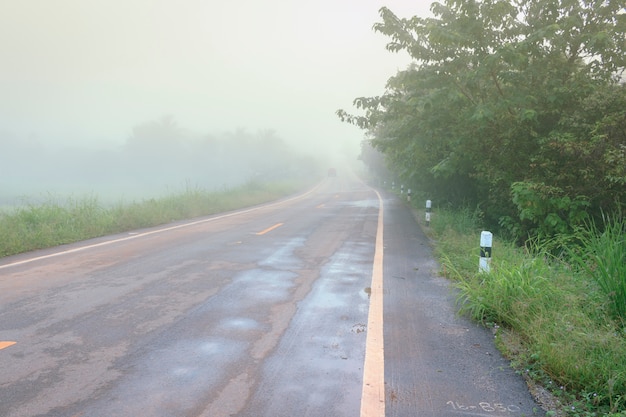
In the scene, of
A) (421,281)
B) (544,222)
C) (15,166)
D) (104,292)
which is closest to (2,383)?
(104,292)

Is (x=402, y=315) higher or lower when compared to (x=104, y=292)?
lower

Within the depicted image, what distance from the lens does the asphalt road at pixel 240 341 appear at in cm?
→ 293

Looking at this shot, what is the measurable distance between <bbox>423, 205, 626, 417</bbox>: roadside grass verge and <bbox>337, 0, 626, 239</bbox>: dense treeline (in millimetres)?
2654

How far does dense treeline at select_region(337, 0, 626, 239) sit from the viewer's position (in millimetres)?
8039

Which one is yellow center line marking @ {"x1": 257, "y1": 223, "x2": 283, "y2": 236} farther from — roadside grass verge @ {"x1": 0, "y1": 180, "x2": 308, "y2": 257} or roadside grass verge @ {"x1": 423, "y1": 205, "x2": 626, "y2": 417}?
roadside grass verge @ {"x1": 423, "y1": 205, "x2": 626, "y2": 417}

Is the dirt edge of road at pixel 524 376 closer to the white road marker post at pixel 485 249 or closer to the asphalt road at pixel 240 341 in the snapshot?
the asphalt road at pixel 240 341

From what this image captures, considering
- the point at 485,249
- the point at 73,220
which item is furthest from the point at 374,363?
the point at 73,220

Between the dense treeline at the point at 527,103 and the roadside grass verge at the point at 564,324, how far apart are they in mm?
2654

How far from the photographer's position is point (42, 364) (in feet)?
11.3

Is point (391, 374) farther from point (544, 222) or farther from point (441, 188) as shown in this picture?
point (441, 188)

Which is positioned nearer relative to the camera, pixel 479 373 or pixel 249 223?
pixel 479 373

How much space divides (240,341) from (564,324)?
9.80 ft

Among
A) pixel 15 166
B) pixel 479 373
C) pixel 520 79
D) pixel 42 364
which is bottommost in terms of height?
pixel 479 373

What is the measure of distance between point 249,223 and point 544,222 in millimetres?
8526
